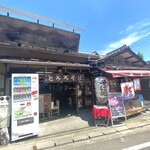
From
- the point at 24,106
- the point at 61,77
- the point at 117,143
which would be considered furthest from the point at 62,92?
the point at 117,143

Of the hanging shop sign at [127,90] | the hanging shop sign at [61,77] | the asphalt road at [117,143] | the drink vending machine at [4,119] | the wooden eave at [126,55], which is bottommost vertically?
the asphalt road at [117,143]

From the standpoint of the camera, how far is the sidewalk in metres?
5.96

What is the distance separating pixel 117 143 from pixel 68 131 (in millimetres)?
2513

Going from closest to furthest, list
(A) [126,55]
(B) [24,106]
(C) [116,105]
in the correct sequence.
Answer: (B) [24,106] → (C) [116,105] → (A) [126,55]

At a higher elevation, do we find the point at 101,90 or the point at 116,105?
the point at 101,90

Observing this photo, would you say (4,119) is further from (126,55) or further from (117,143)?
(126,55)

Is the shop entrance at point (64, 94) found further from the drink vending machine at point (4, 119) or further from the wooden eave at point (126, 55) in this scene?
the drink vending machine at point (4, 119)

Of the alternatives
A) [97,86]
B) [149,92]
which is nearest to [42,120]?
[97,86]

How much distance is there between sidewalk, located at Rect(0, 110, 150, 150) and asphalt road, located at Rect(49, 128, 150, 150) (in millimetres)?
337

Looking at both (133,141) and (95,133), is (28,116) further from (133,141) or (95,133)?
(133,141)

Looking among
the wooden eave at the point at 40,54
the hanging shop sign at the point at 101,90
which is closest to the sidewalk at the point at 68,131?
the hanging shop sign at the point at 101,90

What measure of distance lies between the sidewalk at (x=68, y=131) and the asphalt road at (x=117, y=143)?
0.34 metres

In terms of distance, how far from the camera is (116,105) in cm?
833

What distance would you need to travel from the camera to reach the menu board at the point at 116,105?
813cm
